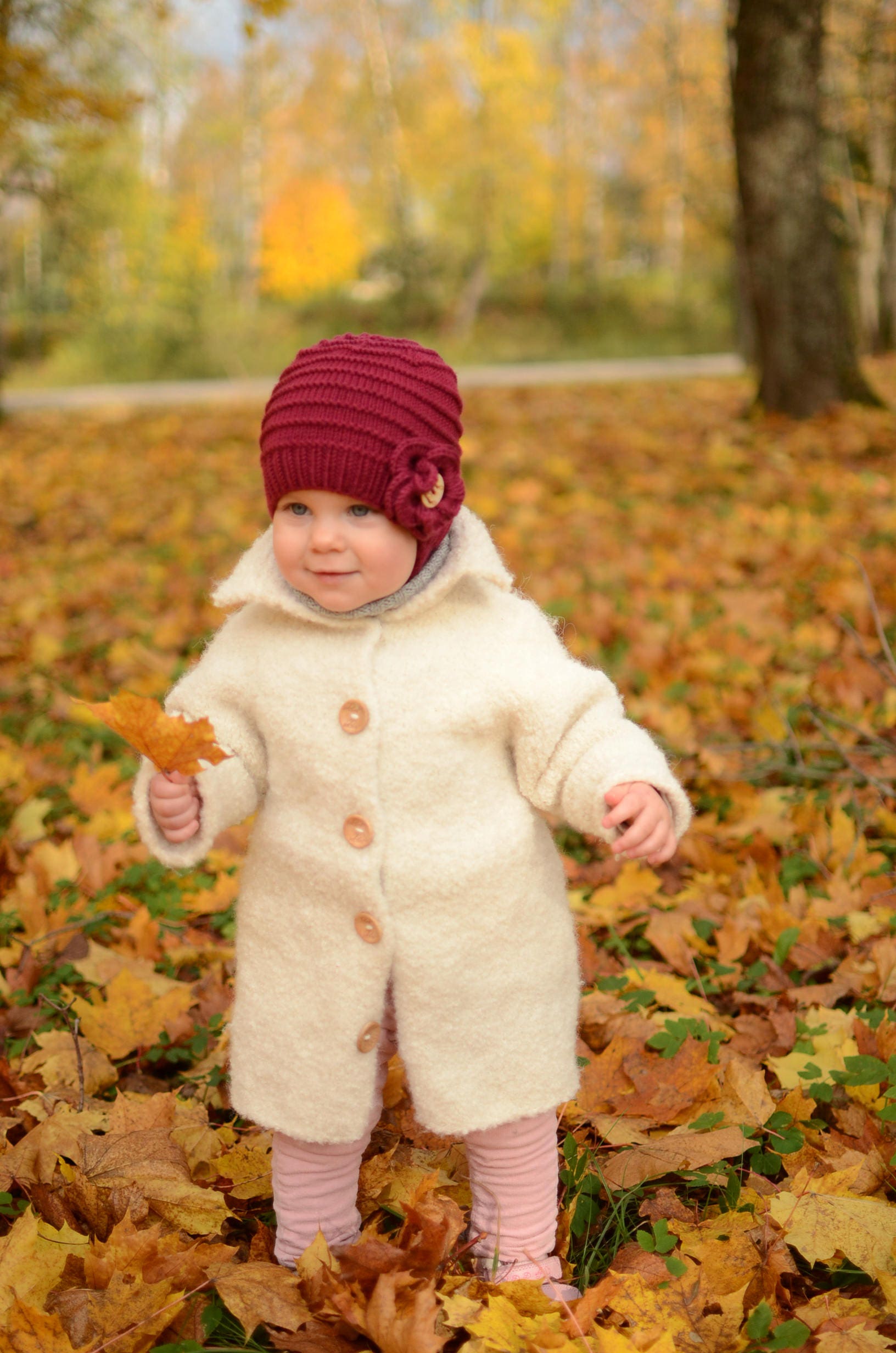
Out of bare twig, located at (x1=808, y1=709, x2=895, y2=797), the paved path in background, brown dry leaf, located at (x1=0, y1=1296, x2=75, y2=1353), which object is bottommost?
brown dry leaf, located at (x1=0, y1=1296, x2=75, y2=1353)

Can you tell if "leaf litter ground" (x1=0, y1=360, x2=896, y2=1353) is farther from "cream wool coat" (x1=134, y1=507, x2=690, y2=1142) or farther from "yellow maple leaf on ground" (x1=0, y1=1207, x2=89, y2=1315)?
"cream wool coat" (x1=134, y1=507, x2=690, y2=1142)

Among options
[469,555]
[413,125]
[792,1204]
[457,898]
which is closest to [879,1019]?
[792,1204]

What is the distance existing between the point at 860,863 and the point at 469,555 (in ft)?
5.28

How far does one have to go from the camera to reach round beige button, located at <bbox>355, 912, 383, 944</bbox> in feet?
5.18

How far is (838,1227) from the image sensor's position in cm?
165

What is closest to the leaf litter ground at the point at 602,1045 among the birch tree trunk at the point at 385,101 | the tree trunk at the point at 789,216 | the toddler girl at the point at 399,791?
the toddler girl at the point at 399,791

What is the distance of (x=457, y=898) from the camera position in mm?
1601

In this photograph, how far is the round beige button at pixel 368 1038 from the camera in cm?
161

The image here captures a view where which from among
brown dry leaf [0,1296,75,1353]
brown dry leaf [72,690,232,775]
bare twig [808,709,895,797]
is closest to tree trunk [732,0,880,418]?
bare twig [808,709,895,797]

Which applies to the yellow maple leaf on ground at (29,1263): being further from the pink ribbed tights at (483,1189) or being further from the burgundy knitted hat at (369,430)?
the burgundy knitted hat at (369,430)

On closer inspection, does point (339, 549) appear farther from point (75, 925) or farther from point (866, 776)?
point (866, 776)

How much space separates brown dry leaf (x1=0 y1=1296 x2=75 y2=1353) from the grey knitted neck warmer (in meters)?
0.98

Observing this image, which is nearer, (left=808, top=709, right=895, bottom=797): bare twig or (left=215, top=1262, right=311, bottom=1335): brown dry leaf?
(left=215, top=1262, right=311, bottom=1335): brown dry leaf

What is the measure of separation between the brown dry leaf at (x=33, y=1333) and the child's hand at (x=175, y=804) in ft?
2.03
